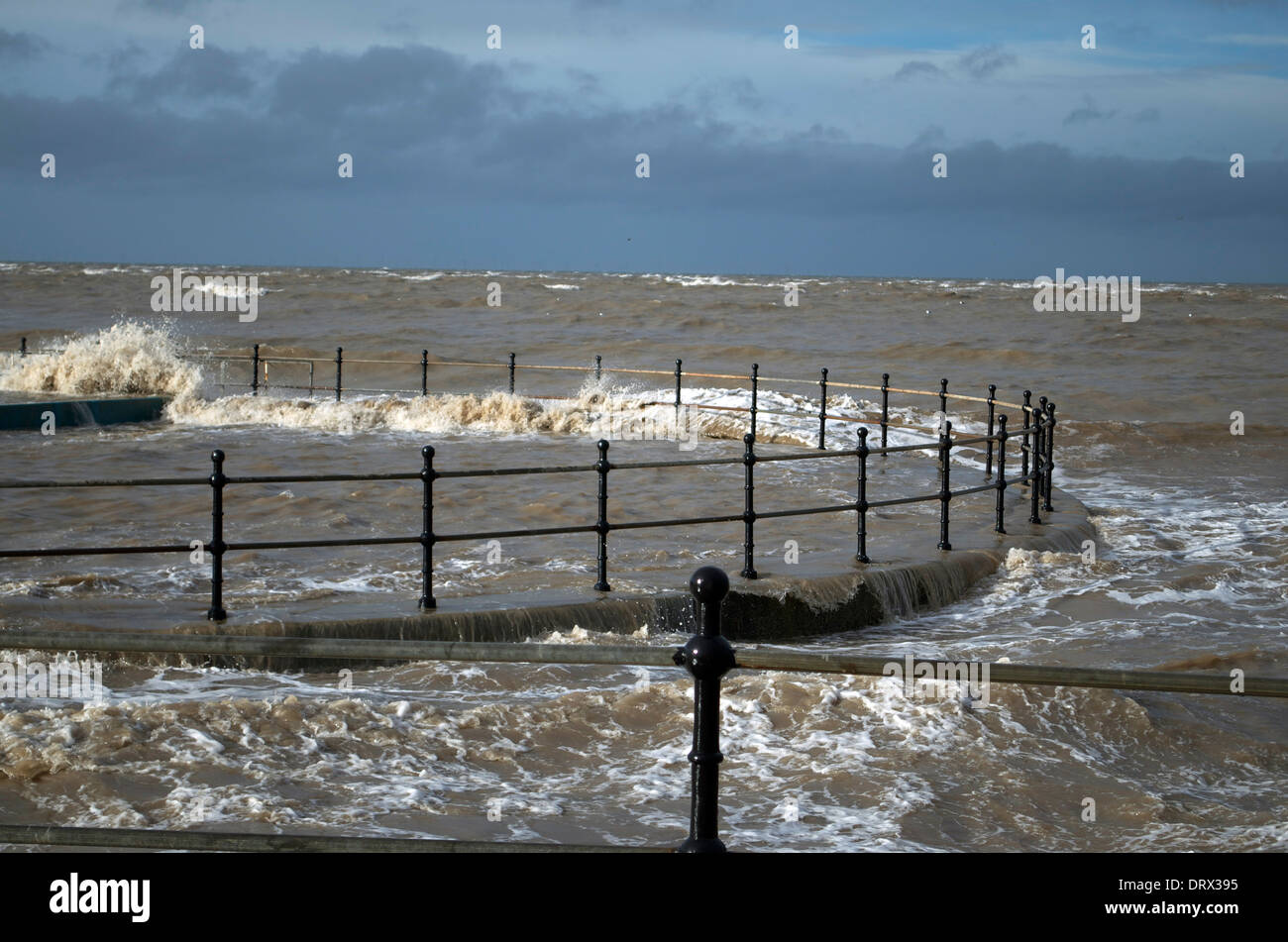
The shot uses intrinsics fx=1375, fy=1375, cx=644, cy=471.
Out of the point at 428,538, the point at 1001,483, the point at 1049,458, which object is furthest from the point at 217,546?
the point at 1049,458

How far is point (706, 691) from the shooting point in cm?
315

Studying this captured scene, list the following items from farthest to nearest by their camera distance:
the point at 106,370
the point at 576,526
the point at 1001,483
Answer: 1. the point at 106,370
2. the point at 1001,483
3. the point at 576,526

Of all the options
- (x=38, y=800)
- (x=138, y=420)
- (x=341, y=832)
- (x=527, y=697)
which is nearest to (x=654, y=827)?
(x=341, y=832)

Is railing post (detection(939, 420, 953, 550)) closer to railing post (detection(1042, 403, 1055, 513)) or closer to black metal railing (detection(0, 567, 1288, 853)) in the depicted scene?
railing post (detection(1042, 403, 1055, 513))

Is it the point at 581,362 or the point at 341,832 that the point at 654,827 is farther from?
the point at 581,362

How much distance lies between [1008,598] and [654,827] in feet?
17.8

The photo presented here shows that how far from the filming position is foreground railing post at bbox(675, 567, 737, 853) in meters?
3.10

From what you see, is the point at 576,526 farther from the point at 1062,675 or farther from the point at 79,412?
the point at 79,412

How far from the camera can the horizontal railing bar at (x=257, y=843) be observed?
3.15m

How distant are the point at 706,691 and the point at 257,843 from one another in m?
1.09

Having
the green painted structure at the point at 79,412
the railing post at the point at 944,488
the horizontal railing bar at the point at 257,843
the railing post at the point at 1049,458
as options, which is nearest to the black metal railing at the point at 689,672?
the horizontal railing bar at the point at 257,843

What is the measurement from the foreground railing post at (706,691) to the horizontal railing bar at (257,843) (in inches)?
6.7

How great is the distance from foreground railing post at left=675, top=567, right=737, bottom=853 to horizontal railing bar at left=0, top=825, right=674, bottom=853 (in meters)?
0.17

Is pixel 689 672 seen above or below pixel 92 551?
above
